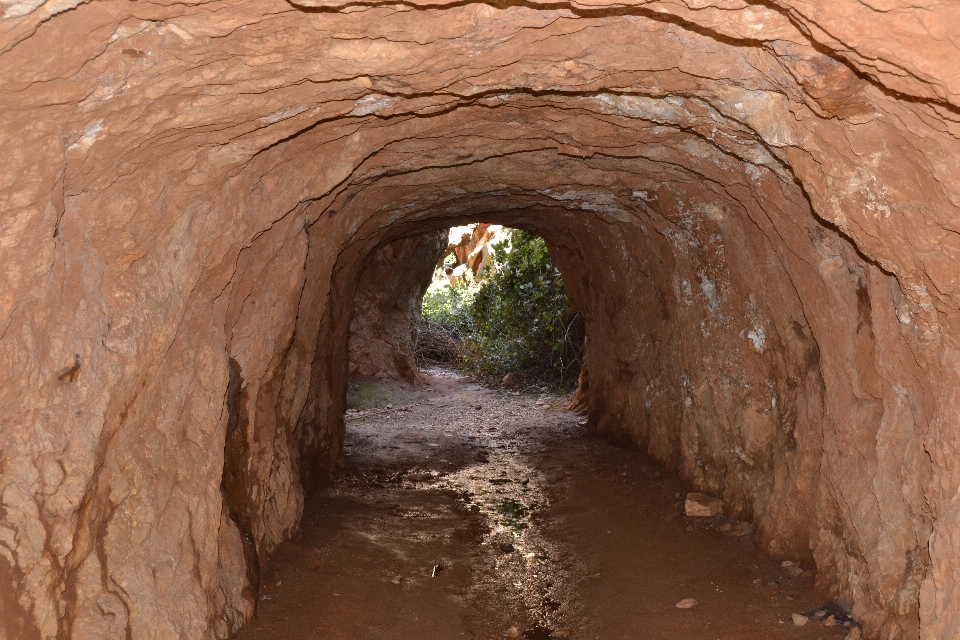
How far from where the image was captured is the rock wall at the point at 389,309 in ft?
52.7

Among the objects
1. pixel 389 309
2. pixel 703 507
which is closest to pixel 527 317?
pixel 389 309

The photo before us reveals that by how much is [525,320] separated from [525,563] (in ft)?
35.3

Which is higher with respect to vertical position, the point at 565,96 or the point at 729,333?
the point at 565,96

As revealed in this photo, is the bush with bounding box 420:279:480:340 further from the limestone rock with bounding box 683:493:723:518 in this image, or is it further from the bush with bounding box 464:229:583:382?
the limestone rock with bounding box 683:493:723:518

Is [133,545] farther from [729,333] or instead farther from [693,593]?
[729,333]

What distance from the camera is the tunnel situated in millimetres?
2867

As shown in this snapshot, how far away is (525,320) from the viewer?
17.2 meters

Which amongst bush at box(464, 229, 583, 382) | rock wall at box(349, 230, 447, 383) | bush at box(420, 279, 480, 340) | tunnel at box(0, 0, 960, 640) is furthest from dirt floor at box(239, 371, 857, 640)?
bush at box(420, 279, 480, 340)

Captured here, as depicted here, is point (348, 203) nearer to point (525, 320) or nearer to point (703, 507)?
point (703, 507)

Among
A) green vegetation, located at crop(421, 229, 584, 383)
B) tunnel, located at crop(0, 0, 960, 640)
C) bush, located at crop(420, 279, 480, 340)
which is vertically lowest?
bush, located at crop(420, 279, 480, 340)

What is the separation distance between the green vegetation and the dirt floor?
5797mm

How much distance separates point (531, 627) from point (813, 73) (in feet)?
12.6

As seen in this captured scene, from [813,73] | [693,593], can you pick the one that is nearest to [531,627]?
[693,593]

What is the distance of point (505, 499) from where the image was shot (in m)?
8.59
